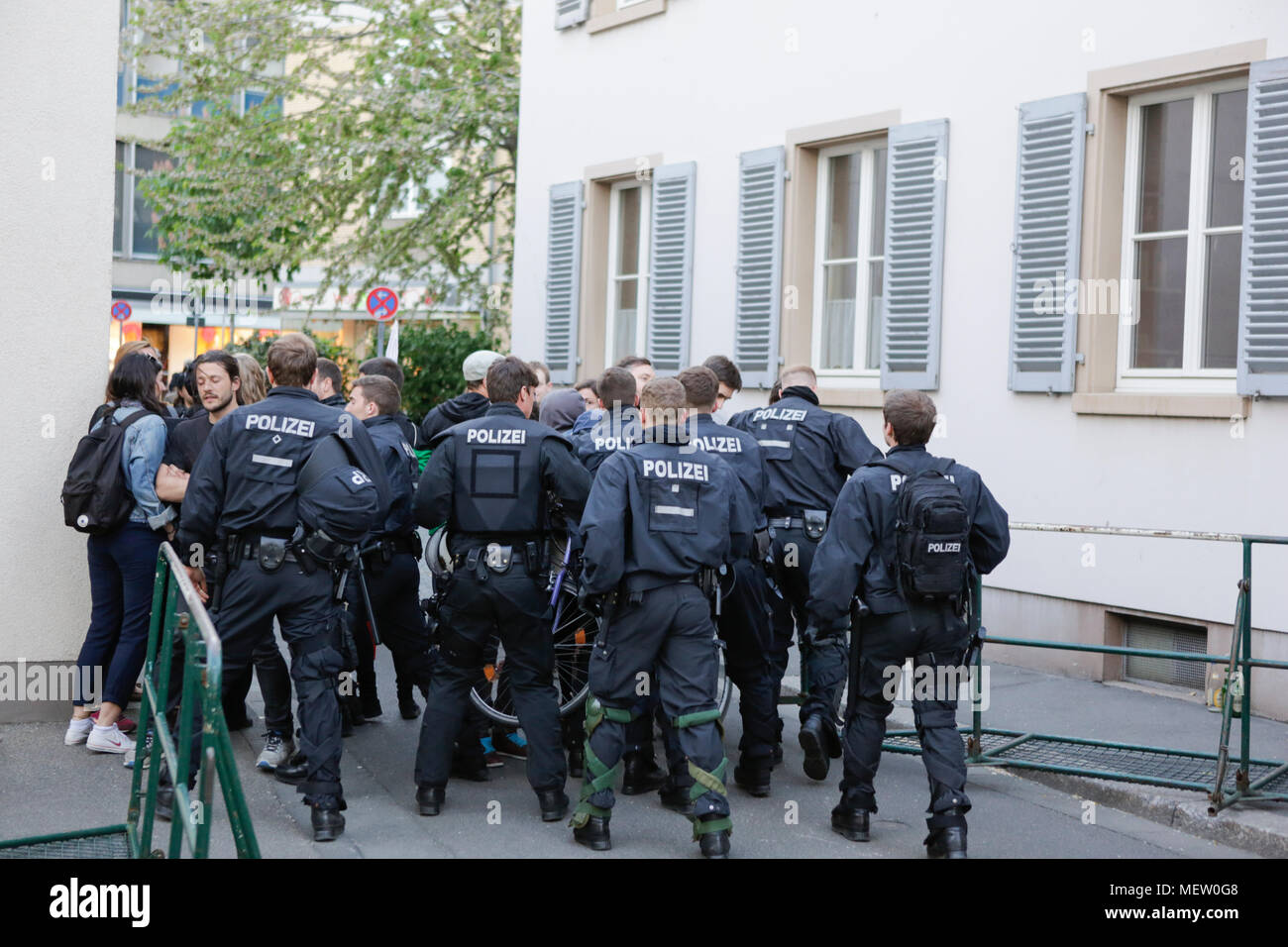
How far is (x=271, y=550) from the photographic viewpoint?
20.5 ft

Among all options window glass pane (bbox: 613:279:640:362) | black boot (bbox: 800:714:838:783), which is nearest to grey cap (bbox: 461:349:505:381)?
black boot (bbox: 800:714:838:783)

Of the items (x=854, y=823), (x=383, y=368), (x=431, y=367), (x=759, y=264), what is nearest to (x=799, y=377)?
(x=383, y=368)

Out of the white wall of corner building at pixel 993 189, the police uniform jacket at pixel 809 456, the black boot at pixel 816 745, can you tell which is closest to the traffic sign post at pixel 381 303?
the white wall of corner building at pixel 993 189

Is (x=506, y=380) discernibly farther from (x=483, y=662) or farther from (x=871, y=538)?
(x=871, y=538)

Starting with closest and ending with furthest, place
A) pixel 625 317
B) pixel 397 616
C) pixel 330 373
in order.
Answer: pixel 330 373 → pixel 397 616 → pixel 625 317

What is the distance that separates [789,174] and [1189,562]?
15.6ft

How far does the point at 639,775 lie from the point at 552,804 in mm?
714

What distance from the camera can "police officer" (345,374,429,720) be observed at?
766cm

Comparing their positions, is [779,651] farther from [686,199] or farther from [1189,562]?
[686,199]

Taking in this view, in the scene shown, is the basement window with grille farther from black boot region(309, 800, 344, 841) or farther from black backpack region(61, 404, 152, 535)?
black backpack region(61, 404, 152, 535)

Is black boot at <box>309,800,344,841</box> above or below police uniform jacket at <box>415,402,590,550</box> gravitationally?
below

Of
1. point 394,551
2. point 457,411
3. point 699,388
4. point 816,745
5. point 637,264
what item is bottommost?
point 816,745

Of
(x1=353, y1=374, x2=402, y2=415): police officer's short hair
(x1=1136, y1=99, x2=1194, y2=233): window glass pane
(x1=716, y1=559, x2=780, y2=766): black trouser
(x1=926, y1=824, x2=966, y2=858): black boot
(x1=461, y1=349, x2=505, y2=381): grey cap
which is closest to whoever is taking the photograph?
(x1=926, y1=824, x2=966, y2=858): black boot
